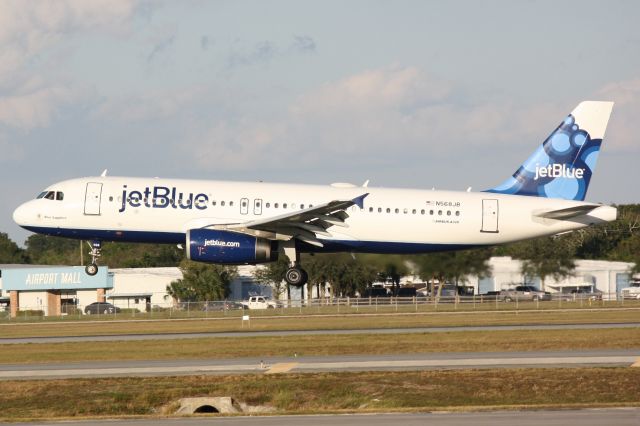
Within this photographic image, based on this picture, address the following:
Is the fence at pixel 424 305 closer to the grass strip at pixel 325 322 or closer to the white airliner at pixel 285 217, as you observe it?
the grass strip at pixel 325 322

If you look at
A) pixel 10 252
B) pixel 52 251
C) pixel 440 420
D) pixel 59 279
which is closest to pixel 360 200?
pixel 440 420

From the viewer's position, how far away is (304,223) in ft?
153

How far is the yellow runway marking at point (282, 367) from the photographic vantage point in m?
30.5

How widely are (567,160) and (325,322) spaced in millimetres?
13861

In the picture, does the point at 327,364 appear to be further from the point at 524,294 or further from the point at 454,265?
the point at 524,294

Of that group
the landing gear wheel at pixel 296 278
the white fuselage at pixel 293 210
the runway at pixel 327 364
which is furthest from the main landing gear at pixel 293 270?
the runway at pixel 327 364

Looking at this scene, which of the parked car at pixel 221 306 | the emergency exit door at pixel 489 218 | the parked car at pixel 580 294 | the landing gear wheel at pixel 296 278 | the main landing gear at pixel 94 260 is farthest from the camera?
the parked car at pixel 221 306

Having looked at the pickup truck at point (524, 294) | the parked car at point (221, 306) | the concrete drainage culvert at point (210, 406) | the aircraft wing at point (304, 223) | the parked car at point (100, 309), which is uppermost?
the aircraft wing at point (304, 223)

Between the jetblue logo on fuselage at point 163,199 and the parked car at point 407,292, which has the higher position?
the jetblue logo on fuselage at point 163,199

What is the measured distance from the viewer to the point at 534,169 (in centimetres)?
5069

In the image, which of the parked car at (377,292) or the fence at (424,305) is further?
the parked car at (377,292)

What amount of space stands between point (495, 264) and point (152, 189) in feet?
56.8

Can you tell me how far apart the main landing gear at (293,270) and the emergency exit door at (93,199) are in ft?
27.6

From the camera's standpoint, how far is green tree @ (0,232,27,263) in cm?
14225
